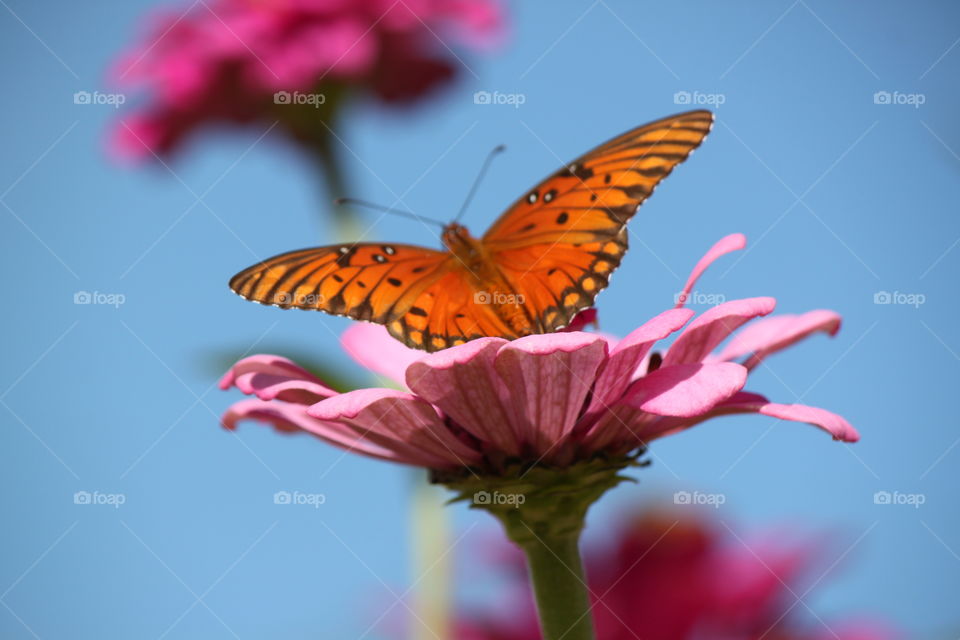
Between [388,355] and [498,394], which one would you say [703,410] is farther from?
[388,355]

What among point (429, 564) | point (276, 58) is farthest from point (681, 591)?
point (276, 58)

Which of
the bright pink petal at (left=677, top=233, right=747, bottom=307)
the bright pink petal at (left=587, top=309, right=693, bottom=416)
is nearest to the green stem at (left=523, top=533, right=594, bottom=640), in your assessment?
the bright pink petal at (left=587, top=309, right=693, bottom=416)

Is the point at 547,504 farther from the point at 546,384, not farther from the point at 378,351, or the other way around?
the point at 378,351

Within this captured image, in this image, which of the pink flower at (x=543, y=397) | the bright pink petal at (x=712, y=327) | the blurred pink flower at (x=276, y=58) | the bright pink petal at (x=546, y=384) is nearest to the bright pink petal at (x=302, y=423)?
the pink flower at (x=543, y=397)

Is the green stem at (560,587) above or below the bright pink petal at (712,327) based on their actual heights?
below

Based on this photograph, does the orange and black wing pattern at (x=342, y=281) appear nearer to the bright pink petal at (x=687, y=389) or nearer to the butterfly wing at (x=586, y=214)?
the butterfly wing at (x=586, y=214)

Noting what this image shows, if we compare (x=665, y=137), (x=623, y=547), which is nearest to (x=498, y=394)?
(x=665, y=137)

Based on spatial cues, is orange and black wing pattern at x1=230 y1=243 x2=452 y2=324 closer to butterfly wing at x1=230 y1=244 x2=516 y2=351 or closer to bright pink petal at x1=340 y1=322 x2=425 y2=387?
butterfly wing at x1=230 y1=244 x2=516 y2=351
